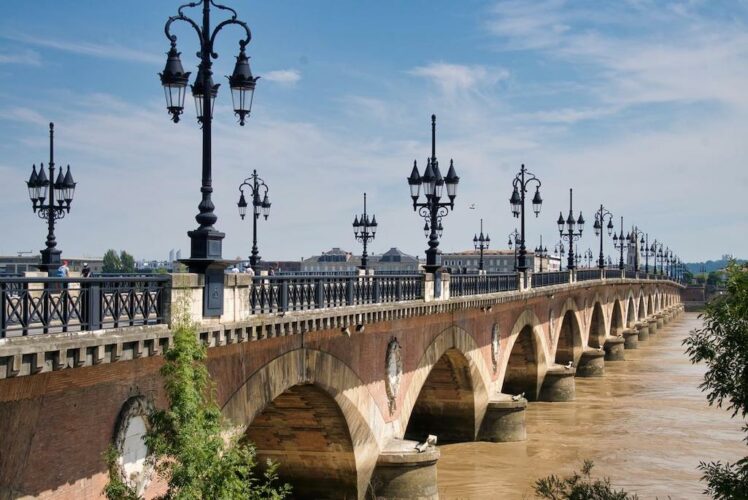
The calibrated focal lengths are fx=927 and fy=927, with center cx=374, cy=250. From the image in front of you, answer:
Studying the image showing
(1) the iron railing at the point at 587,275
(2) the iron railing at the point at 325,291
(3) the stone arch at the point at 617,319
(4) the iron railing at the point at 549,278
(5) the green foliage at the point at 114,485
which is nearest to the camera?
(5) the green foliage at the point at 114,485

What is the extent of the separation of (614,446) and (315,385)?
1684 centimetres

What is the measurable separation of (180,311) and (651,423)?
28.6 metres

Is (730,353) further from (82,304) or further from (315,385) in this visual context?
(315,385)

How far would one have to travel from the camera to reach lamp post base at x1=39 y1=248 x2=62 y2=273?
19.9 m

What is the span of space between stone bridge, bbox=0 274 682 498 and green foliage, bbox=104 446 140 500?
370mm

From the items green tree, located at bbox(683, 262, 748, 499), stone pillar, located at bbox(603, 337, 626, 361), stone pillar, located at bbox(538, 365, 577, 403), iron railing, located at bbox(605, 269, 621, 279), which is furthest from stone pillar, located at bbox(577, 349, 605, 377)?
green tree, located at bbox(683, 262, 748, 499)

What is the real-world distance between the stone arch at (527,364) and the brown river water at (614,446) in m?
1.51

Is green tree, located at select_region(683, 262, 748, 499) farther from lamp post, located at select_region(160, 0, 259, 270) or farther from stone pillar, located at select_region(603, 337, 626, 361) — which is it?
stone pillar, located at select_region(603, 337, 626, 361)

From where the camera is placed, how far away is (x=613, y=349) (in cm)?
6384

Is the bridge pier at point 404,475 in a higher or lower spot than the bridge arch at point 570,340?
lower

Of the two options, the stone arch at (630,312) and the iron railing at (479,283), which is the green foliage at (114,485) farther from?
the stone arch at (630,312)

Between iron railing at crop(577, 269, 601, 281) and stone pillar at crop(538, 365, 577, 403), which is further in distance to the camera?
iron railing at crop(577, 269, 601, 281)

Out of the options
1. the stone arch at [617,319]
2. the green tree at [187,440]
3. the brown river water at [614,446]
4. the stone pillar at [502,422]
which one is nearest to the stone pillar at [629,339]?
the stone arch at [617,319]

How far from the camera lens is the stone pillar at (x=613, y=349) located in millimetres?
63500
